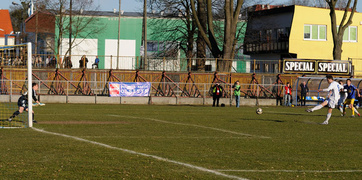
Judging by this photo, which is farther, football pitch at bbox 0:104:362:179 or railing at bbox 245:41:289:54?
railing at bbox 245:41:289:54

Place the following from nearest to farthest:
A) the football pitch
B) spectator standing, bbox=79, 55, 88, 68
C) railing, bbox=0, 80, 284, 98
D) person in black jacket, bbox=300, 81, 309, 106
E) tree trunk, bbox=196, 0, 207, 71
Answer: the football pitch, railing, bbox=0, 80, 284, 98, person in black jacket, bbox=300, 81, 309, 106, tree trunk, bbox=196, 0, 207, 71, spectator standing, bbox=79, 55, 88, 68

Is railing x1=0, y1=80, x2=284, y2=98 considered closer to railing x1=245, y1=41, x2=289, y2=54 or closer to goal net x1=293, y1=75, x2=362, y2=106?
goal net x1=293, y1=75, x2=362, y2=106

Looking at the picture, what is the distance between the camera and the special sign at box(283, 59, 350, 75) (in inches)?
1666

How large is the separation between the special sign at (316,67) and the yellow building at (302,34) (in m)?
11.4

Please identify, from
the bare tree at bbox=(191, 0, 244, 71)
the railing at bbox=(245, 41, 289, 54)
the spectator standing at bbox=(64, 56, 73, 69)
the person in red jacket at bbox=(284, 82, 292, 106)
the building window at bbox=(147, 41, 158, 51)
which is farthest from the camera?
the building window at bbox=(147, 41, 158, 51)

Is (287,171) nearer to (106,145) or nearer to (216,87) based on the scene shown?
(106,145)

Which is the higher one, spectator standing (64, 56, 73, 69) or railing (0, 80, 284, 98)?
spectator standing (64, 56, 73, 69)

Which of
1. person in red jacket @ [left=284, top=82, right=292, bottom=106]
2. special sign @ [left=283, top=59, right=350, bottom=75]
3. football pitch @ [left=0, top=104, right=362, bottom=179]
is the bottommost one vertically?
football pitch @ [left=0, top=104, right=362, bottom=179]

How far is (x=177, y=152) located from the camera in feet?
36.9

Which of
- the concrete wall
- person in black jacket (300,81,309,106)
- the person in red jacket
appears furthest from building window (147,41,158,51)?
person in black jacket (300,81,309,106)

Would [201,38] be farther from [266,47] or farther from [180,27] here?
[266,47]

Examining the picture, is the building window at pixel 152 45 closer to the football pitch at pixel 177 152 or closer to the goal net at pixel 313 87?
the goal net at pixel 313 87

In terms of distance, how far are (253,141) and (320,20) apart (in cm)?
4590

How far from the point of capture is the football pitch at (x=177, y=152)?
345 inches
